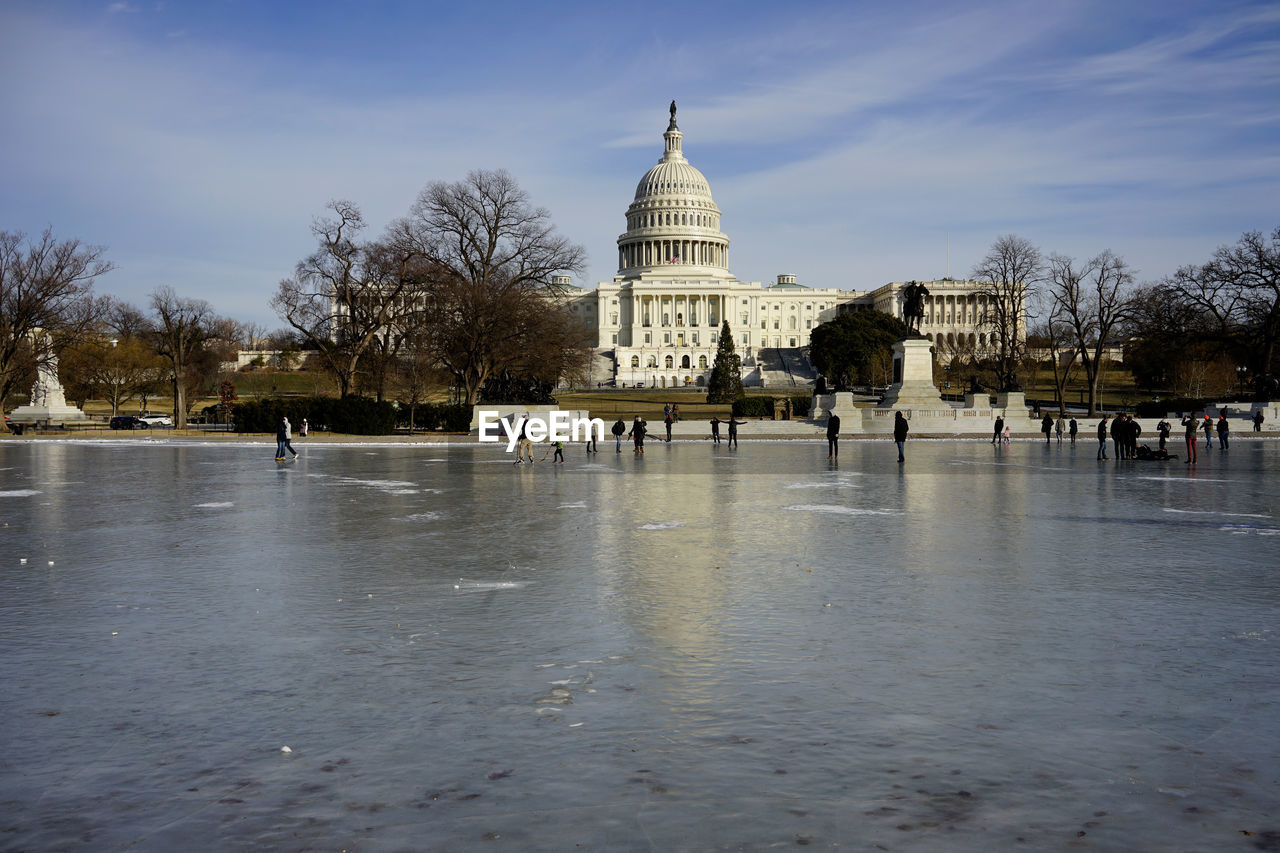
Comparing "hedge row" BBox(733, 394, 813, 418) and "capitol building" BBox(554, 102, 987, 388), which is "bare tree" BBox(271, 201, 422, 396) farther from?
"capitol building" BBox(554, 102, 987, 388)

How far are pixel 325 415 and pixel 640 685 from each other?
39.9 meters

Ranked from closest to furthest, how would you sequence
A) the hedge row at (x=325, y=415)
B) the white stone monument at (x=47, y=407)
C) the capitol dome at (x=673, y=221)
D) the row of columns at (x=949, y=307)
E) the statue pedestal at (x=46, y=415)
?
the hedge row at (x=325, y=415), the statue pedestal at (x=46, y=415), the white stone monument at (x=47, y=407), the row of columns at (x=949, y=307), the capitol dome at (x=673, y=221)

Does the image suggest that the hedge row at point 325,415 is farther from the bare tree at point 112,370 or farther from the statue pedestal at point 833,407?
the bare tree at point 112,370

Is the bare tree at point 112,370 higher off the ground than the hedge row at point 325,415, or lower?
higher

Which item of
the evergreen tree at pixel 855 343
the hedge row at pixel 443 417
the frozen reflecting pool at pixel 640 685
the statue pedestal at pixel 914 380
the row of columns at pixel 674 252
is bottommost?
the frozen reflecting pool at pixel 640 685

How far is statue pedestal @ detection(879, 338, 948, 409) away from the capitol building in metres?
92.9

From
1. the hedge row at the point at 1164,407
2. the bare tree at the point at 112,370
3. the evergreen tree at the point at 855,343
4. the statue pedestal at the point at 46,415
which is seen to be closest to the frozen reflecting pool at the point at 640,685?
the statue pedestal at the point at 46,415

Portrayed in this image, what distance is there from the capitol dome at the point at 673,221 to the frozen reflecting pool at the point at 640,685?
143557 millimetres

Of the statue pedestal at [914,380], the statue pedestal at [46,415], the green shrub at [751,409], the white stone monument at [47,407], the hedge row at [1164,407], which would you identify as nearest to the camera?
the statue pedestal at [914,380]

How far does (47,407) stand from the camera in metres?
54.6

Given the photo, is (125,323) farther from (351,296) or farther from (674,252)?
(674,252)

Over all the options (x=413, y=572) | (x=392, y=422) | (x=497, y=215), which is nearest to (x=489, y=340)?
(x=392, y=422)

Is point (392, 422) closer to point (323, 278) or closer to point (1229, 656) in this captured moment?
point (323, 278)

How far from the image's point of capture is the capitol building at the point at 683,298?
149625 millimetres
